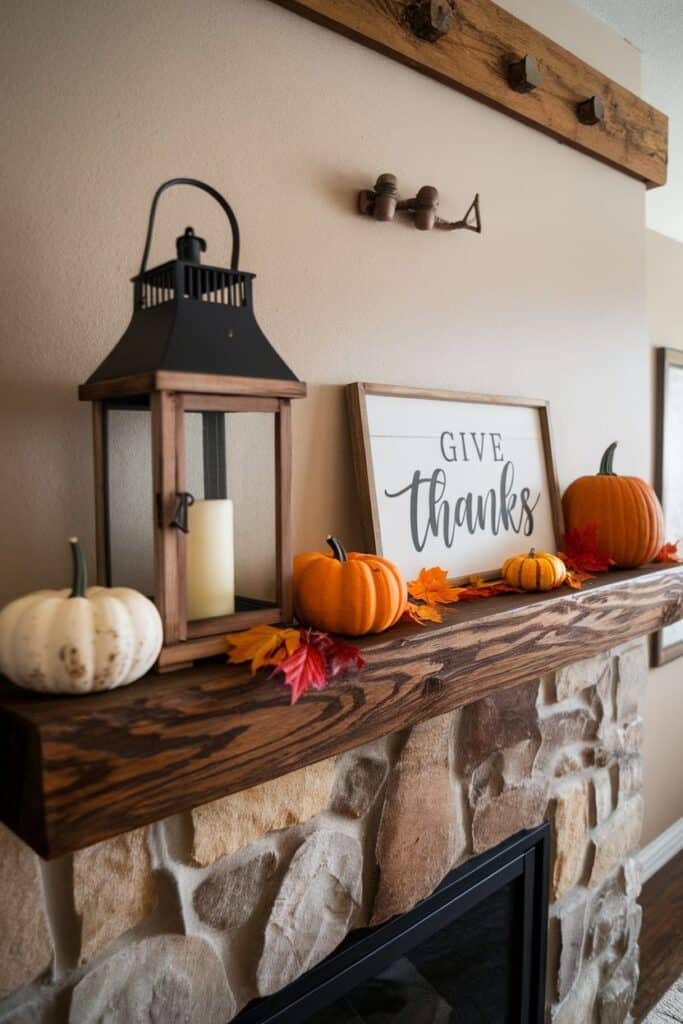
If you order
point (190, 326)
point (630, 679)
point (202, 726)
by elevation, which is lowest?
point (630, 679)

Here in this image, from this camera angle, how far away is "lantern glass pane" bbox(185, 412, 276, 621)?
0.92 m

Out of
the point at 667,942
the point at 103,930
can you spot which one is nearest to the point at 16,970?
the point at 103,930

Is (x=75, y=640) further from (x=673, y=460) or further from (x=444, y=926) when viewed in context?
(x=673, y=460)

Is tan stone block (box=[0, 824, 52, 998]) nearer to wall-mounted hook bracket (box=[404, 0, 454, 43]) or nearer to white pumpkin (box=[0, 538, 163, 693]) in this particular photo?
white pumpkin (box=[0, 538, 163, 693])

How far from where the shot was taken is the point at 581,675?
5.34 ft

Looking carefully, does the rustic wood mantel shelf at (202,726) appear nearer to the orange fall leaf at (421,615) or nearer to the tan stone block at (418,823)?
the orange fall leaf at (421,615)

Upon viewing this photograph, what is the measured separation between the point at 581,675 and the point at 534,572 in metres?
0.43

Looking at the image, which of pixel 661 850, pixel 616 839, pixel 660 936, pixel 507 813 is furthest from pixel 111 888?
pixel 661 850

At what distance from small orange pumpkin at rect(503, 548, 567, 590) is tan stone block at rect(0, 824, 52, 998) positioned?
91 cm

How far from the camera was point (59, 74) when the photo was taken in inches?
37.6

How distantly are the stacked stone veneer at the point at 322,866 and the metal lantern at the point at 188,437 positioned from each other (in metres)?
0.29

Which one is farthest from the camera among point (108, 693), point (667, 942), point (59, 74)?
point (667, 942)

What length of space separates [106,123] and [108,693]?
78 cm

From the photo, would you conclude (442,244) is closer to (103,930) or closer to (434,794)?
(434,794)
